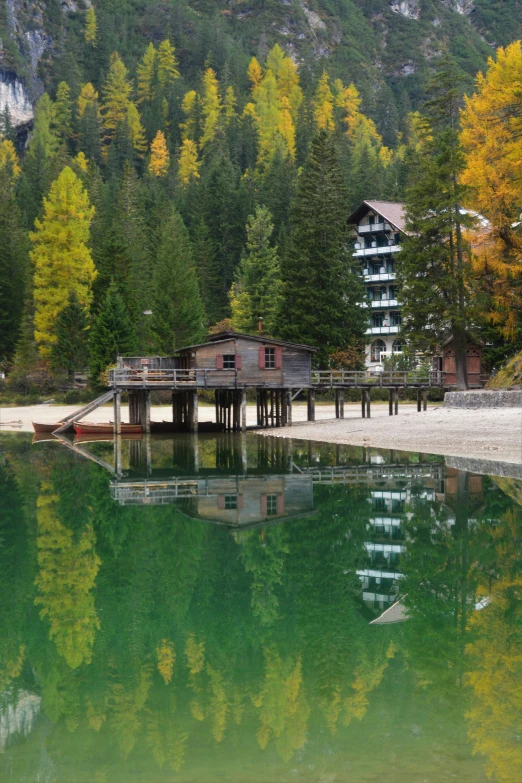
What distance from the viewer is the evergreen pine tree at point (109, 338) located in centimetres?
6656

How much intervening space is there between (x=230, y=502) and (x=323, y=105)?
156 m

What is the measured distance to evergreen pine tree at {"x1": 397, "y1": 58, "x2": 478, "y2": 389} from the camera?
50750 millimetres

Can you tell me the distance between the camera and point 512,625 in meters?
13.7

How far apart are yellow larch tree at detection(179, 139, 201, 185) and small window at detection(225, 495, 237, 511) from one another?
394 feet

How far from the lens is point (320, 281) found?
7150cm

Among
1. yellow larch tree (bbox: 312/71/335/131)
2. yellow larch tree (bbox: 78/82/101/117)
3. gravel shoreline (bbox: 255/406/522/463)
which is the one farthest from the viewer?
yellow larch tree (bbox: 78/82/101/117)

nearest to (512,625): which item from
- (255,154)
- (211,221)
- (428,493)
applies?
(428,493)

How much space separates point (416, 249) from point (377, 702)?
45.6m

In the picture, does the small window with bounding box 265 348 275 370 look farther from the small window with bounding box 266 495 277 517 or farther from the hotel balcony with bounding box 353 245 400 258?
the hotel balcony with bounding box 353 245 400 258

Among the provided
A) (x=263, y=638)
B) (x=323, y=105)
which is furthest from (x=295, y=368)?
(x=323, y=105)

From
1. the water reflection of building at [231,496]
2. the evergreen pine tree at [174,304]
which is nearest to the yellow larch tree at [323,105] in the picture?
the evergreen pine tree at [174,304]

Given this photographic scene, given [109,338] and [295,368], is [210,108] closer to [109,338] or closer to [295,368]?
[109,338]

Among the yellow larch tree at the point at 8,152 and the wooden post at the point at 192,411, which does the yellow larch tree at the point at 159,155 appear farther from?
the wooden post at the point at 192,411

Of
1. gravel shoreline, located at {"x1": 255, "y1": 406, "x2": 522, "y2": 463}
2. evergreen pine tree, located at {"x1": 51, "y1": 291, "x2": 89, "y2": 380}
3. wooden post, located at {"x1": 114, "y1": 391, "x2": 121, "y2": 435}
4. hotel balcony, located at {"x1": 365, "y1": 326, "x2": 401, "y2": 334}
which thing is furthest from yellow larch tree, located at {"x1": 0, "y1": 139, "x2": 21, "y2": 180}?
gravel shoreline, located at {"x1": 255, "y1": 406, "x2": 522, "y2": 463}
